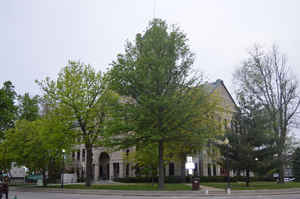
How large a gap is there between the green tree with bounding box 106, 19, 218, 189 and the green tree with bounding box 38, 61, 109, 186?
5.57 meters

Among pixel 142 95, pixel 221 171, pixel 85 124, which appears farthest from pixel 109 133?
pixel 221 171

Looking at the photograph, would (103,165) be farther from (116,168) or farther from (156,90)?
(156,90)

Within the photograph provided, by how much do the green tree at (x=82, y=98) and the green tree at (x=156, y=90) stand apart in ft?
18.3

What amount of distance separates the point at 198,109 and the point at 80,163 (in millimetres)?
40402

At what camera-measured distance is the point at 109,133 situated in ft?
84.0

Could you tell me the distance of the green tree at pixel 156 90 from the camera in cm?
2489

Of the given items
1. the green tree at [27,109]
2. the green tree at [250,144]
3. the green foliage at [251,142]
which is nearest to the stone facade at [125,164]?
the green tree at [27,109]

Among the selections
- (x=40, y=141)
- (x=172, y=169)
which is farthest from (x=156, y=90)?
(x=172, y=169)

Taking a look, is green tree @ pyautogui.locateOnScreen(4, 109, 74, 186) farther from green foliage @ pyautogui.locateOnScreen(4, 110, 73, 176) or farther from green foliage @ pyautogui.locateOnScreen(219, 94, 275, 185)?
green foliage @ pyautogui.locateOnScreen(219, 94, 275, 185)

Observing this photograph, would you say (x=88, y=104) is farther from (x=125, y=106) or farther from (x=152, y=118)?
(x=152, y=118)

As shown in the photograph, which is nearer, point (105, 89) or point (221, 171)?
point (105, 89)

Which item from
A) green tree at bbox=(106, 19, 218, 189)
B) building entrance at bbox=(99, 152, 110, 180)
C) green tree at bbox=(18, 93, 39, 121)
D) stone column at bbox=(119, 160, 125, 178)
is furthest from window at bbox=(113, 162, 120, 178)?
green tree at bbox=(106, 19, 218, 189)

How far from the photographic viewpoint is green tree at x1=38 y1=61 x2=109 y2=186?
3100cm

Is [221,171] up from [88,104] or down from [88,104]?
down
